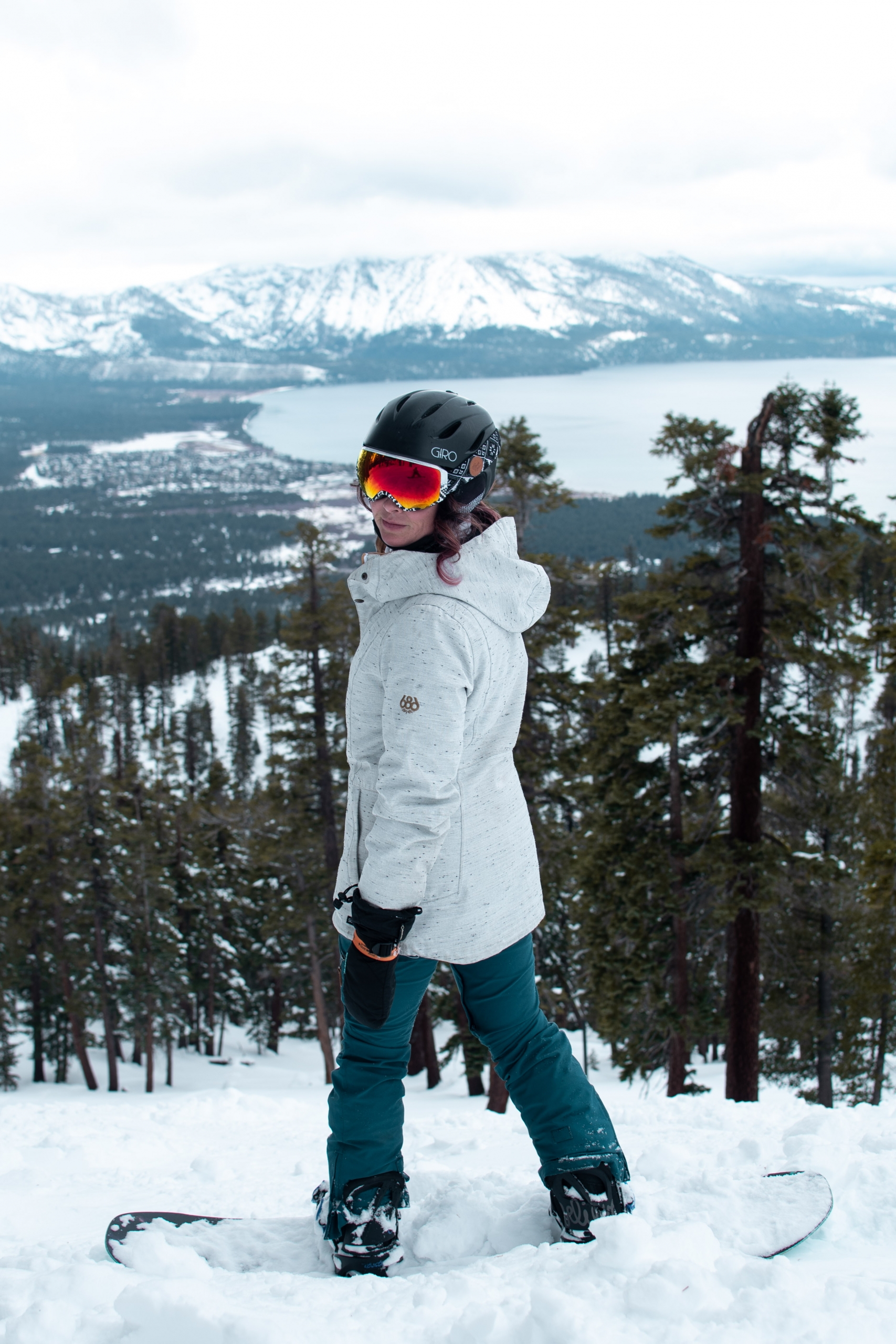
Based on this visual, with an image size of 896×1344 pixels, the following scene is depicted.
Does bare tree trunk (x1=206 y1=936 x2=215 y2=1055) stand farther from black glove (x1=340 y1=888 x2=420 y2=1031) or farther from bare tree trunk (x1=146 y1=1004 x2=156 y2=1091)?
black glove (x1=340 y1=888 x2=420 y2=1031)

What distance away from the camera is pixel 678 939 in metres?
11.9

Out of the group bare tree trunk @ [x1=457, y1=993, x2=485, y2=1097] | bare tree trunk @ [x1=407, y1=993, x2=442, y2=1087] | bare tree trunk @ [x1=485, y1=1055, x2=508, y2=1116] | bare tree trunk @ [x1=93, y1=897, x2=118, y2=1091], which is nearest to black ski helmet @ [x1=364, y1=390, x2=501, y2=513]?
bare tree trunk @ [x1=485, y1=1055, x2=508, y2=1116]

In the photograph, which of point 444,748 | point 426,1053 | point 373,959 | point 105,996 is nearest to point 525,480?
point 444,748

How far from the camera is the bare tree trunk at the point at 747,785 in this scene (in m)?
9.48

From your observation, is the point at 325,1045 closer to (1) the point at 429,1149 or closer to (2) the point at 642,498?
(1) the point at 429,1149

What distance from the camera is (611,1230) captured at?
238 cm

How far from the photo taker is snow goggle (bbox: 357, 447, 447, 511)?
2.75 m

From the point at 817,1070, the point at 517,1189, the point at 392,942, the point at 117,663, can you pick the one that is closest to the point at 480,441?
the point at 392,942

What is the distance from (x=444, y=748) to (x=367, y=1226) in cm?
173

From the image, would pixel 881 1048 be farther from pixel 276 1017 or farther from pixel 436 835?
pixel 276 1017

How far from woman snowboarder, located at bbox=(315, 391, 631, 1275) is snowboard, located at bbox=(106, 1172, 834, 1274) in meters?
0.21

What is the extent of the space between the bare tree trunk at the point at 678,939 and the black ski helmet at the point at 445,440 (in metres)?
8.61

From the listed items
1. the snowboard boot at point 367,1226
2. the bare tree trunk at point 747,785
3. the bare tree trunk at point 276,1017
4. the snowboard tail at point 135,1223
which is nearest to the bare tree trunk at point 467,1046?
the bare tree trunk at point 747,785

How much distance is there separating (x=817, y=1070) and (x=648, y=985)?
486 inches
